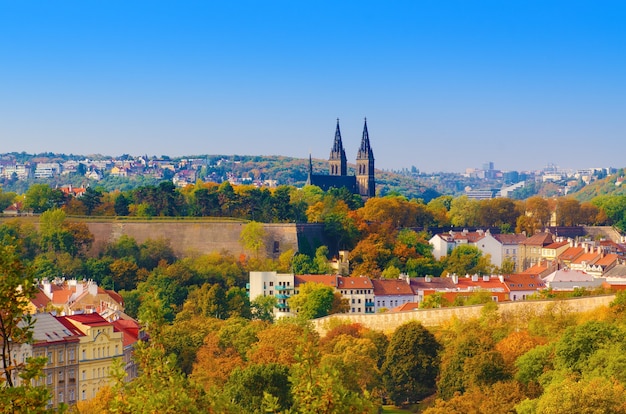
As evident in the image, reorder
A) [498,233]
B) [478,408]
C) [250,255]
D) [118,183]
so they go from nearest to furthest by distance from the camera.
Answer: [478,408]
[250,255]
[498,233]
[118,183]

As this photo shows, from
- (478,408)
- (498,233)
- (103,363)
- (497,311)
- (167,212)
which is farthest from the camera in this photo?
(498,233)

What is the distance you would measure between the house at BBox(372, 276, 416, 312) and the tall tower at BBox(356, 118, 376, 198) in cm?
5464

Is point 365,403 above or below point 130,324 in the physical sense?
above

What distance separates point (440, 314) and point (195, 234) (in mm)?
29641

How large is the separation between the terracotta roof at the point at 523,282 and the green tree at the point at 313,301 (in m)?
9.21

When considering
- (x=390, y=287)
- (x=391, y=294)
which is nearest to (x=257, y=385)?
(x=391, y=294)

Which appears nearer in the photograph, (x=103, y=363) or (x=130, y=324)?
(x=103, y=363)

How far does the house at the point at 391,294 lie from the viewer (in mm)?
63969

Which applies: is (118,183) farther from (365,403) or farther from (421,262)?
(365,403)

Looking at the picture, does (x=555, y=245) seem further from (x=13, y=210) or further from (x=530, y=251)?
(x=13, y=210)

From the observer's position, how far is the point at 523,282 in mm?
65062

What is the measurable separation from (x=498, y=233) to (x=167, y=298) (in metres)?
38.1

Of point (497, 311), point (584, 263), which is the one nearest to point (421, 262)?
point (584, 263)

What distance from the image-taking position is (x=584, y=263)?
72.9m
